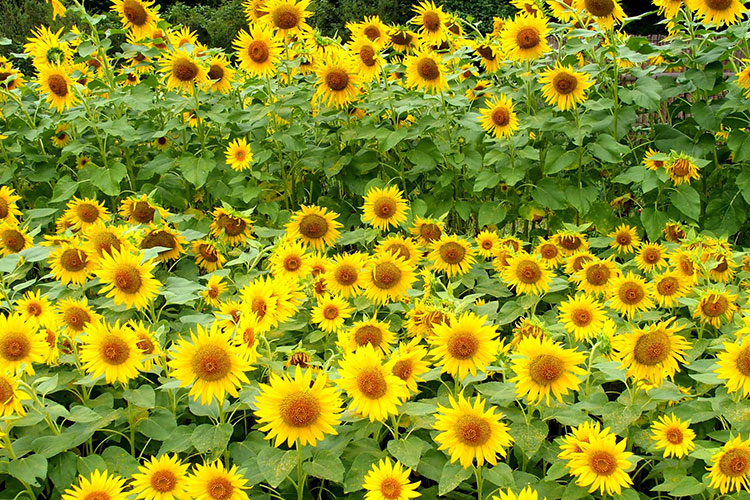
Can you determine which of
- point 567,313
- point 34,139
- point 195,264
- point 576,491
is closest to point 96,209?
point 195,264

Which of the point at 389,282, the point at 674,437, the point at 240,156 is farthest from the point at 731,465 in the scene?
the point at 240,156

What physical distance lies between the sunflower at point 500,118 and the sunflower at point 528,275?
3.16ft

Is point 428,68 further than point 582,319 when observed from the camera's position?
Yes

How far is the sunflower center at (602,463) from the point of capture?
1563 mm

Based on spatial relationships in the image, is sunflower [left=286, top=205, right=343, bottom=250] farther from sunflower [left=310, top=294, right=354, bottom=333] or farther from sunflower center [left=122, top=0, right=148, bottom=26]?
sunflower center [left=122, top=0, right=148, bottom=26]

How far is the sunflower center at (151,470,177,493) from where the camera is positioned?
1544 mm

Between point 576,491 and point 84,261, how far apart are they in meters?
1.67

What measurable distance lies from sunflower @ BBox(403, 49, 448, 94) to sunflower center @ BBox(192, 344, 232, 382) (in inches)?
76.8

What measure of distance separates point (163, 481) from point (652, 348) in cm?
119

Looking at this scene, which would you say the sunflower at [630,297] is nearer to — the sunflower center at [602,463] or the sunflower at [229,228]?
the sunflower center at [602,463]

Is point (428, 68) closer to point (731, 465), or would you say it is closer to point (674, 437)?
point (674, 437)

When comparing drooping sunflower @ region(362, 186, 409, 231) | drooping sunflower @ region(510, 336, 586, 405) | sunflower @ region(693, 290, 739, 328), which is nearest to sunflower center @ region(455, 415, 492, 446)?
drooping sunflower @ region(510, 336, 586, 405)

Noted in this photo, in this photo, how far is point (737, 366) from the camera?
5.50 ft

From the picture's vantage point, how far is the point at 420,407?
5.71 feet
